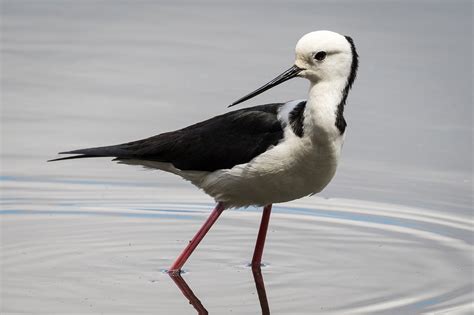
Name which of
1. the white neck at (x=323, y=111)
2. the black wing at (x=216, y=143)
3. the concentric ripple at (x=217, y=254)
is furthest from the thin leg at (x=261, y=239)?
the white neck at (x=323, y=111)

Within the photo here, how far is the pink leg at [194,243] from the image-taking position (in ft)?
26.6

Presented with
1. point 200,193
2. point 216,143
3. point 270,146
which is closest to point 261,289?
point 270,146

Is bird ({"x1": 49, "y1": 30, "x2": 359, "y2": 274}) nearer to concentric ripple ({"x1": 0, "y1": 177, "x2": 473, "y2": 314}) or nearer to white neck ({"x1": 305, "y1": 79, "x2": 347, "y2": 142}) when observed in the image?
white neck ({"x1": 305, "y1": 79, "x2": 347, "y2": 142})

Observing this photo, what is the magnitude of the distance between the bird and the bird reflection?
0.11m

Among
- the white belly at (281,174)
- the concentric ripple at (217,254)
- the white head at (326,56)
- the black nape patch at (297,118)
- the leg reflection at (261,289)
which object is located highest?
the white head at (326,56)

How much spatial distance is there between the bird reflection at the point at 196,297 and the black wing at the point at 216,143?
0.70 meters

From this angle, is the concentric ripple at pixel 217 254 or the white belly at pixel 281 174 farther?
the white belly at pixel 281 174

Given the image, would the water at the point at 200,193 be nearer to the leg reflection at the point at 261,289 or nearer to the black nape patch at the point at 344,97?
the leg reflection at the point at 261,289

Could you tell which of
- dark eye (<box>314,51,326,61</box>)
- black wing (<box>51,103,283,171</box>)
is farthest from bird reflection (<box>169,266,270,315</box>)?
dark eye (<box>314,51,326,61</box>)

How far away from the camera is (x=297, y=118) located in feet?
25.3

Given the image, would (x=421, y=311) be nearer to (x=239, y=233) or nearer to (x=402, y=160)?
(x=239, y=233)

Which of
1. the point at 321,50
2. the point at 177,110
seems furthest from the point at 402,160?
the point at 321,50

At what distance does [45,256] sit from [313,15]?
617 cm

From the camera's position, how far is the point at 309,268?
8.20 m
